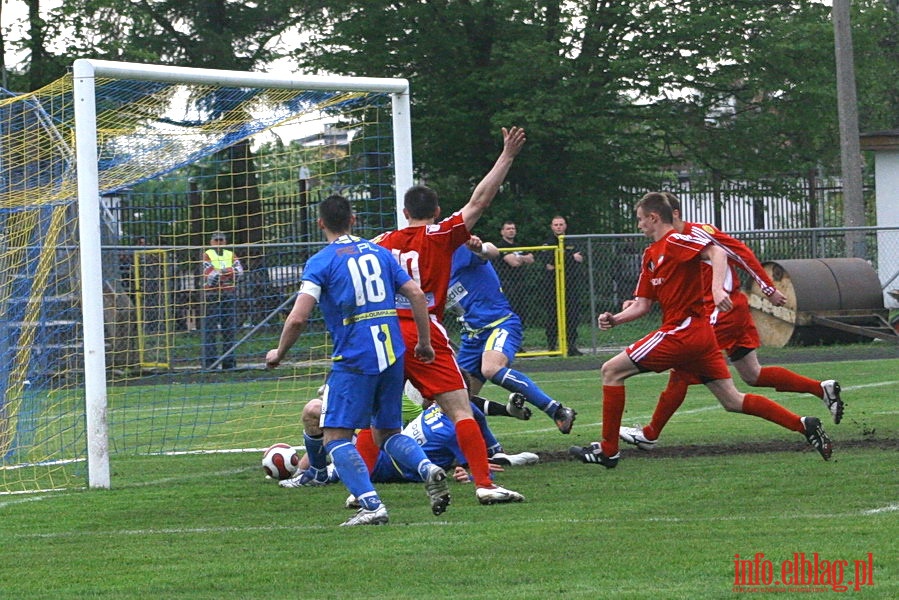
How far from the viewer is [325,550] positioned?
22.4 feet

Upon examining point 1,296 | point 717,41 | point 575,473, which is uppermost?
point 717,41

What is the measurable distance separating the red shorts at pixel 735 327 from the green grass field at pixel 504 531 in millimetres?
794

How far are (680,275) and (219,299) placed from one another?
868cm

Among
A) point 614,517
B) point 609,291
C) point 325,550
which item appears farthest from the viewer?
point 609,291

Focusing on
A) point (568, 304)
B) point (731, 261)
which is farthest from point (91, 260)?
point (568, 304)

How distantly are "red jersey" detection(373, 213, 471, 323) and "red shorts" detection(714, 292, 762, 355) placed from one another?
2555mm

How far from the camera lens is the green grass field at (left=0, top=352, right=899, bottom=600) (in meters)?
5.87

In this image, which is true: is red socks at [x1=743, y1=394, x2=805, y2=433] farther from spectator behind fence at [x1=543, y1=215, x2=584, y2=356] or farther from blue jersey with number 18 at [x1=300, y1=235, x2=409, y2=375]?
spectator behind fence at [x1=543, y1=215, x2=584, y2=356]

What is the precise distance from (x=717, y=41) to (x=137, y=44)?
37.4ft

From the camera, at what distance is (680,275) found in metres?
9.52

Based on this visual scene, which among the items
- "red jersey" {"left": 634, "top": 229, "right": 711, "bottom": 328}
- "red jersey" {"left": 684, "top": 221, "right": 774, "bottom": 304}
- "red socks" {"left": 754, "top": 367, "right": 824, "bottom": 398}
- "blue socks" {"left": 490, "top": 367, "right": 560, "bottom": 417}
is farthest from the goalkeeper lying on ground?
"red socks" {"left": 754, "top": 367, "right": 824, "bottom": 398}

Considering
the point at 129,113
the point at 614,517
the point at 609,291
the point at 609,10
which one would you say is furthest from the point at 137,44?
the point at 614,517

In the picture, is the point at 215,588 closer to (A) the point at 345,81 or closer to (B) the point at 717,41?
(A) the point at 345,81

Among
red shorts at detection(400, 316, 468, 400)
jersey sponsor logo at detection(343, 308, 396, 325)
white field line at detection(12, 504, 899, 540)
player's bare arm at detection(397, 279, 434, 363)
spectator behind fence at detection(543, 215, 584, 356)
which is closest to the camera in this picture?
white field line at detection(12, 504, 899, 540)
